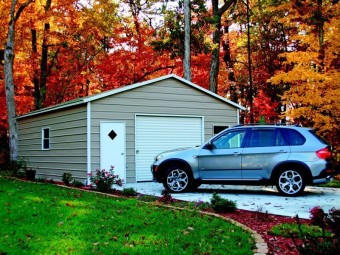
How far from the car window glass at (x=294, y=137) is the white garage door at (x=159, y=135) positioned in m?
5.84

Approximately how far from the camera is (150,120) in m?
15.4

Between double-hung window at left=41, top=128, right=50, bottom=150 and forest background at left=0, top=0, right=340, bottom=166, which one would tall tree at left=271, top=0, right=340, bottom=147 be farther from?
double-hung window at left=41, top=128, right=50, bottom=150

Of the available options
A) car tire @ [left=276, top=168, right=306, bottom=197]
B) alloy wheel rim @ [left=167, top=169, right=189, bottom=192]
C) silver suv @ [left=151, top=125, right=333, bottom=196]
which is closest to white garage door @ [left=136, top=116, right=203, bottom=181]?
silver suv @ [left=151, top=125, right=333, bottom=196]

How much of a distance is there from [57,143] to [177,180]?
666cm

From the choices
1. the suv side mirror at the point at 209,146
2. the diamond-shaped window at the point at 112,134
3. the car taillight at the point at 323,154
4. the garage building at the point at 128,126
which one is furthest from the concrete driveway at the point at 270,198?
the diamond-shaped window at the point at 112,134

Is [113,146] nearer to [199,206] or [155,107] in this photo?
[155,107]

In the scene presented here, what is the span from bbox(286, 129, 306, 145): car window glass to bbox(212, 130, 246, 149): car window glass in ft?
3.83

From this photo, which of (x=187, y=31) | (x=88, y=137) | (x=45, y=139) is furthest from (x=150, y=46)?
(x=88, y=137)

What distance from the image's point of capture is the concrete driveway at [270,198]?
845 cm

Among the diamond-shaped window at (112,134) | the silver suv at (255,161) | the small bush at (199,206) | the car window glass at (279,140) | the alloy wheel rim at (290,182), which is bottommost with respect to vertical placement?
the small bush at (199,206)

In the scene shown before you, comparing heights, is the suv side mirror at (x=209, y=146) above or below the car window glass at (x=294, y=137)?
below

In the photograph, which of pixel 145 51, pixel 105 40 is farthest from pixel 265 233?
pixel 105 40

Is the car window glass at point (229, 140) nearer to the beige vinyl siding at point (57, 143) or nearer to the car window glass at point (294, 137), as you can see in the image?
the car window glass at point (294, 137)

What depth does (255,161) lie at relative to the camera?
1077 centimetres
